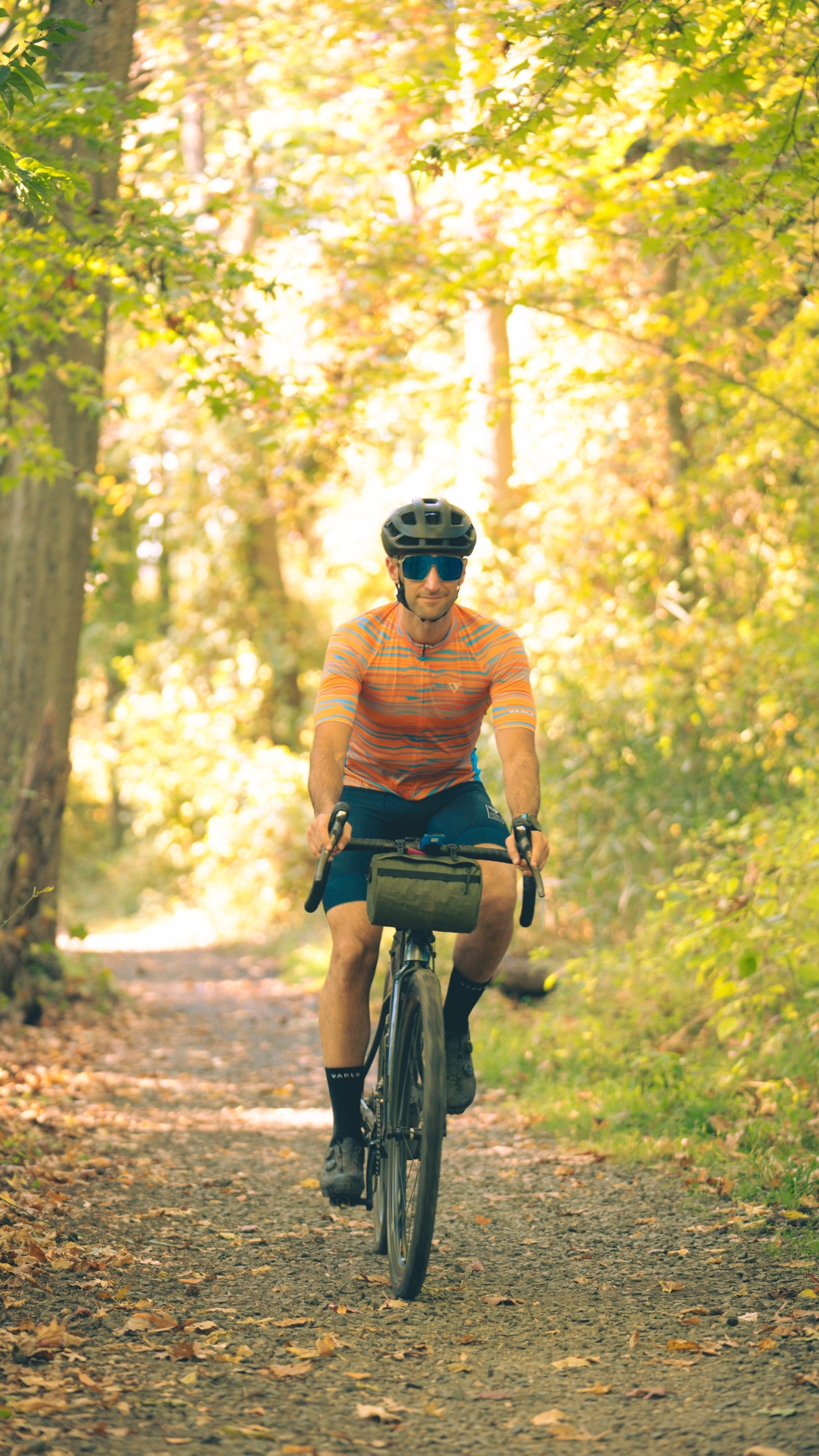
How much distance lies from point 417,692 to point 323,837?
27.2 inches

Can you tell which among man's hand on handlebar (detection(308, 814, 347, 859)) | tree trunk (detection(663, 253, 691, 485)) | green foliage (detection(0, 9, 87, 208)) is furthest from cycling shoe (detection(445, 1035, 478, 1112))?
tree trunk (detection(663, 253, 691, 485))

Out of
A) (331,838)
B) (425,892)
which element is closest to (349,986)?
(425,892)

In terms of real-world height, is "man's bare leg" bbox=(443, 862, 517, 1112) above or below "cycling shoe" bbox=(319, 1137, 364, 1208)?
above

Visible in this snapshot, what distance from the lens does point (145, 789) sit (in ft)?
60.0

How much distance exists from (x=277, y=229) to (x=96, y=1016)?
5848mm

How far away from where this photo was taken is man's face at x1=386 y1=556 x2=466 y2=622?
4254 millimetres

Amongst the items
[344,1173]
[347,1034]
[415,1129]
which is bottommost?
[344,1173]

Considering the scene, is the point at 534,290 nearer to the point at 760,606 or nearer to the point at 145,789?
the point at 760,606

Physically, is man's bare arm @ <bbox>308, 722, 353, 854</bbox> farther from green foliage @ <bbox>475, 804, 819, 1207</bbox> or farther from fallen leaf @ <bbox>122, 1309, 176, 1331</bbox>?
green foliage @ <bbox>475, 804, 819, 1207</bbox>

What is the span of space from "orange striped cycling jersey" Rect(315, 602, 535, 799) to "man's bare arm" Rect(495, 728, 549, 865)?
34 millimetres

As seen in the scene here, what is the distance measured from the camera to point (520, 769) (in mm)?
4156

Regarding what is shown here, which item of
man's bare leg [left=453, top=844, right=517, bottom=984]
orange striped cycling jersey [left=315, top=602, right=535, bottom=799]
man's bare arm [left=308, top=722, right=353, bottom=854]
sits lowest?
man's bare leg [left=453, top=844, right=517, bottom=984]

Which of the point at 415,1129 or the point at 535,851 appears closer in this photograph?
the point at 535,851

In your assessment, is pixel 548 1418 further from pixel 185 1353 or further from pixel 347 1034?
pixel 347 1034
